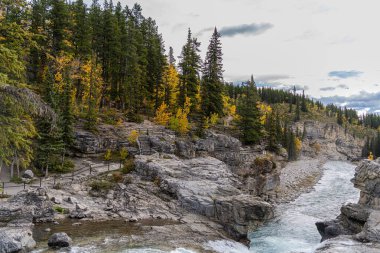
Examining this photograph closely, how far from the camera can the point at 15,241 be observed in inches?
630

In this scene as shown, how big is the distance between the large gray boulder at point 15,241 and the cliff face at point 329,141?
432 feet

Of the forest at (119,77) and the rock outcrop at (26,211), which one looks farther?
the forest at (119,77)

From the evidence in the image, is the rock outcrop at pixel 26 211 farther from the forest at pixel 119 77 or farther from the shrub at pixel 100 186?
the forest at pixel 119 77

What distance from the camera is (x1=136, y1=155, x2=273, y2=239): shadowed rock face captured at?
2545 centimetres

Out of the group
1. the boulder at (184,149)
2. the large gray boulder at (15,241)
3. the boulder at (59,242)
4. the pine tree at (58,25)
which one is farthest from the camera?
the pine tree at (58,25)

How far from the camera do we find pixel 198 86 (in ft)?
194

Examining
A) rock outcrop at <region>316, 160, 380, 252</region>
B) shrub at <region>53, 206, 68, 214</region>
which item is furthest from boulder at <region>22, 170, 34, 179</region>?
rock outcrop at <region>316, 160, 380, 252</region>

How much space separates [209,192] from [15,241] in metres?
15.8

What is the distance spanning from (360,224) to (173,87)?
39.9 m

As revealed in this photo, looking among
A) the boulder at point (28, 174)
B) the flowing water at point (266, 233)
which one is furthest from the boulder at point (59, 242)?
the boulder at point (28, 174)

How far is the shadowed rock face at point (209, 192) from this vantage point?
25.5 meters

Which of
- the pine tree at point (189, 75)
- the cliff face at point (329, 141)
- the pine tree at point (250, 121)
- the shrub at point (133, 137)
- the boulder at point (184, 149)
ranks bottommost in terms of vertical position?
the cliff face at point (329, 141)

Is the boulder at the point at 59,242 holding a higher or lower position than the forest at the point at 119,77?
lower

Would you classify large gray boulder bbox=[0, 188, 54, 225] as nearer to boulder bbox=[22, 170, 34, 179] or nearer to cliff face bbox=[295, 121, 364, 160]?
boulder bbox=[22, 170, 34, 179]
